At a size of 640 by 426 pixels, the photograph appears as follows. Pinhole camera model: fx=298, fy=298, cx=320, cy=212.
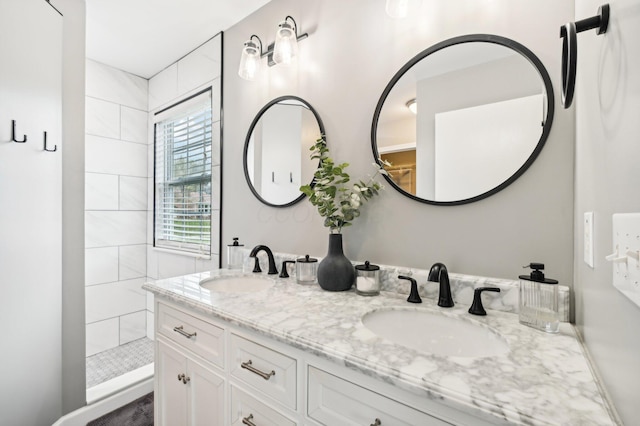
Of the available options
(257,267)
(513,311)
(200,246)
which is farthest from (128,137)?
(513,311)

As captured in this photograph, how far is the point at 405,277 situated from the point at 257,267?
34.5 inches

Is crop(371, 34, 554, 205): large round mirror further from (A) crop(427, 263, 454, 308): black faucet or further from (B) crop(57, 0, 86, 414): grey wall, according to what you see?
(B) crop(57, 0, 86, 414): grey wall

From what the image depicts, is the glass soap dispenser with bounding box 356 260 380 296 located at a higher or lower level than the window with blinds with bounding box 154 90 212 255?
lower

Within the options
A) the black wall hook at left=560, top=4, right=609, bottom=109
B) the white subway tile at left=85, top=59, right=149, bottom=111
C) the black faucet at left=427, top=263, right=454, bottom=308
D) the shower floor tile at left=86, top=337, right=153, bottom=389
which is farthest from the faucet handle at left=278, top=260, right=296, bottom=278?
the white subway tile at left=85, top=59, right=149, bottom=111

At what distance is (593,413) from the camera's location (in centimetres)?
50

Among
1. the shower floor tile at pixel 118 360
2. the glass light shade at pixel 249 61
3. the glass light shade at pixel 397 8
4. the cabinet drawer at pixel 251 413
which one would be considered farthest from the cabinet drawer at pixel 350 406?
the shower floor tile at pixel 118 360

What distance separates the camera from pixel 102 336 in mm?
2527

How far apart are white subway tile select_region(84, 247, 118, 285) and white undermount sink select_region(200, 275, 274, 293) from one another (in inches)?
64.1

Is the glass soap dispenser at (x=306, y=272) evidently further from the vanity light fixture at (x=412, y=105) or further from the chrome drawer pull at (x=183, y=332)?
the vanity light fixture at (x=412, y=105)

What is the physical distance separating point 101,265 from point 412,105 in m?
2.75

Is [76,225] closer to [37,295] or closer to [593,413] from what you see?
[37,295]

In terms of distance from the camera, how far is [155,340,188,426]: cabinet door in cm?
123

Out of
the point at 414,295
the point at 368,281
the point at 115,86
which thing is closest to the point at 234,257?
the point at 368,281

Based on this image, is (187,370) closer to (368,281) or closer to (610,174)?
(368,281)
